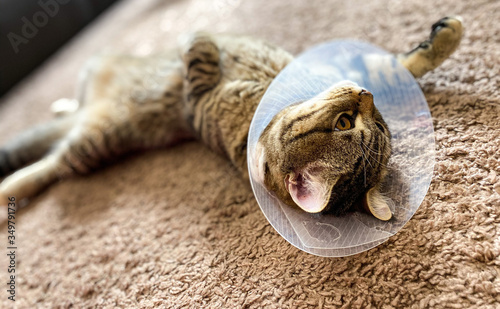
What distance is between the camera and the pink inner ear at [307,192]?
0.73m

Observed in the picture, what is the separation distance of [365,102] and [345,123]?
0.07 meters

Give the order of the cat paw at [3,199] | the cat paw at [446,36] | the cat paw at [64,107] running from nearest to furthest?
1. the cat paw at [446,36]
2. the cat paw at [3,199]
3. the cat paw at [64,107]

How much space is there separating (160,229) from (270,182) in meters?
0.52

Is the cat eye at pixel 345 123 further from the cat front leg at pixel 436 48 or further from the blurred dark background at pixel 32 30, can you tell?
the blurred dark background at pixel 32 30

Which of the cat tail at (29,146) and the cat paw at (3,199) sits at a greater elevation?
the cat tail at (29,146)

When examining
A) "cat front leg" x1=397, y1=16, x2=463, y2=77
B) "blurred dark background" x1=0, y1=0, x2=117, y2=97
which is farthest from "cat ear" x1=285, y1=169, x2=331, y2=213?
"blurred dark background" x1=0, y1=0, x2=117, y2=97

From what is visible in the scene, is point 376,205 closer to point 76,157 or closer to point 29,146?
point 76,157

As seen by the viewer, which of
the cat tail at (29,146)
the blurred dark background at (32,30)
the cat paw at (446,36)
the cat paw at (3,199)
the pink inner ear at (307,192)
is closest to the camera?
the pink inner ear at (307,192)

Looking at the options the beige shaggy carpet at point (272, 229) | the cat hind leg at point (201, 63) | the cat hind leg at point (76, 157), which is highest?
the cat hind leg at point (201, 63)

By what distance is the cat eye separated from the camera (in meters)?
0.83

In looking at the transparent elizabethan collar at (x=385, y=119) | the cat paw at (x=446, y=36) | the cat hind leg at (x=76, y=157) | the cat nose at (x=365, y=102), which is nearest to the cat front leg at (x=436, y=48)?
the cat paw at (x=446, y=36)

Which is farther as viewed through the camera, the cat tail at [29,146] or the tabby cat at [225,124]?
the cat tail at [29,146]

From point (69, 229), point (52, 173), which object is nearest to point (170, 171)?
point (69, 229)

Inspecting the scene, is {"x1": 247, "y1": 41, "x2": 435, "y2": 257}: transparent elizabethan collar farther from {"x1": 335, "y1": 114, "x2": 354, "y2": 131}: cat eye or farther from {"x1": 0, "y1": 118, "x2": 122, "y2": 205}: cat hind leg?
{"x1": 0, "y1": 118, "x2": 122, "y2": 205}: cat hind leg
